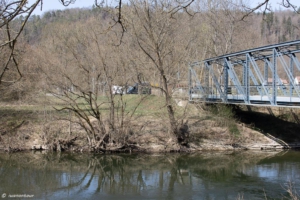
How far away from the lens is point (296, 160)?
20.9 meters

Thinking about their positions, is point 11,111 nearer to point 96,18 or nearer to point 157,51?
point 96,18

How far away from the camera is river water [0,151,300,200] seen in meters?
14.2

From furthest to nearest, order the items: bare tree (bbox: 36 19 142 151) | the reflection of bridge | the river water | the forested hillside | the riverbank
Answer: the riverbank, the forested hillside, bare tree (bbox: 36 19 142 151), the reflection of bridge, the river water

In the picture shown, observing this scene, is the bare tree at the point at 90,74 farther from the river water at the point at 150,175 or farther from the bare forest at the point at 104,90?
the river water at the point at 150,175

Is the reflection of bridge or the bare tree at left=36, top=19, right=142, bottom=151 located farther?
the bare tree at left=36, top=19, right=142, bottom=151

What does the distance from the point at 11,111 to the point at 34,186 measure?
13.2 m

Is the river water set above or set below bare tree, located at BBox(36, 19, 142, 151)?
below

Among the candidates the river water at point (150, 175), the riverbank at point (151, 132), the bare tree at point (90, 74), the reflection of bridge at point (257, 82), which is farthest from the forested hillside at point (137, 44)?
the river water at point (150, 175)

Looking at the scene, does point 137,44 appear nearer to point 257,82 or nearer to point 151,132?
point 151,132

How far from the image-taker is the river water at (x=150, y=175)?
46.5 ft

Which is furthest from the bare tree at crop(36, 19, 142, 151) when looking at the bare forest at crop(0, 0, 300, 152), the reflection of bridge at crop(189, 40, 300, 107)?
the reflection of bridge at crop(189, 40, 300, 107)

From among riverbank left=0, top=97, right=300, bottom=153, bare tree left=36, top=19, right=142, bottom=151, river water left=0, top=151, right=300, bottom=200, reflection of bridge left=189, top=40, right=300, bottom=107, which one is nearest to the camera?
river water left=0, top=151, right=300, bottom=200

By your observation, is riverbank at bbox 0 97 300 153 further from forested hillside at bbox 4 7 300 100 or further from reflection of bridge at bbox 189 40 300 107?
forested hillside at bbox 4 7 300 100

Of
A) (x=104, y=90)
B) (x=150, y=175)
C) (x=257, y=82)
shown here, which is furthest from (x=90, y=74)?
(x=257, y=82)
